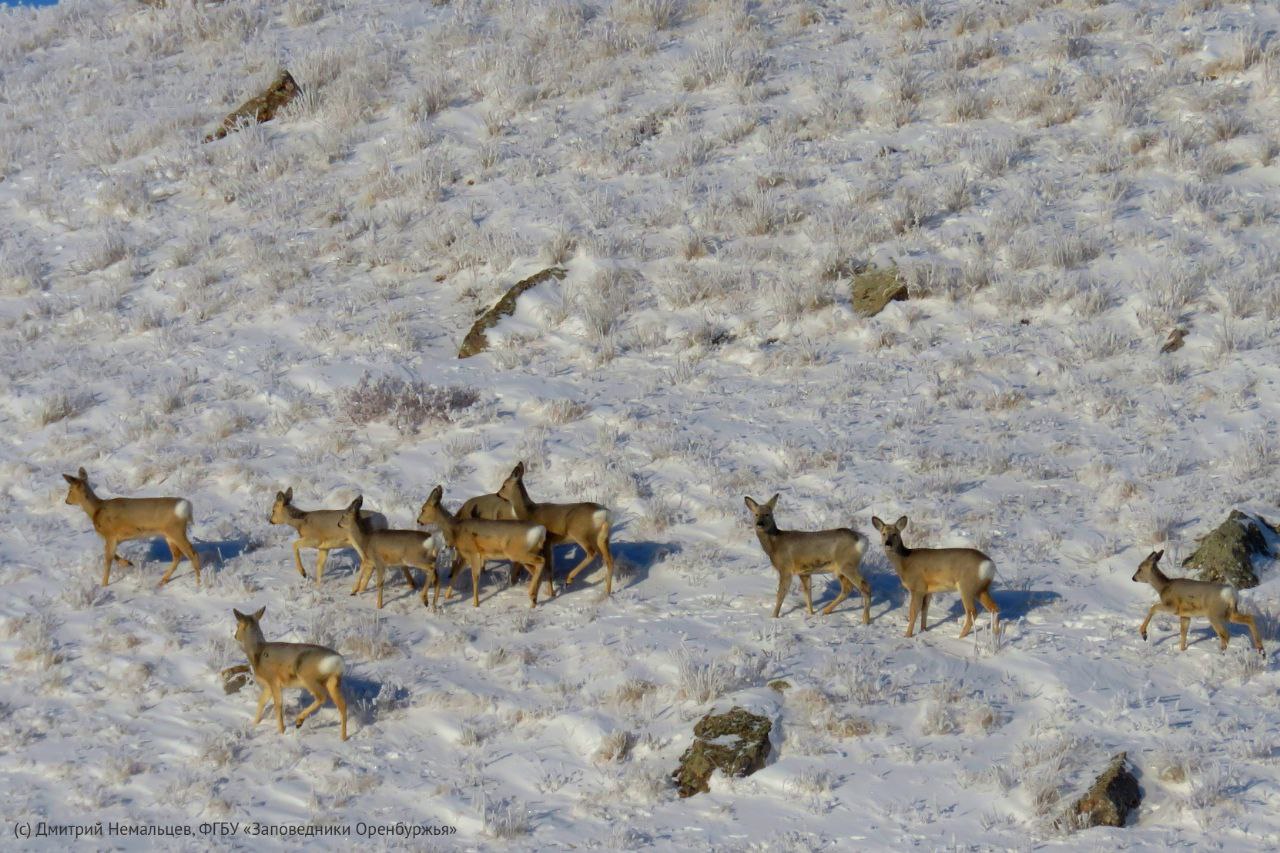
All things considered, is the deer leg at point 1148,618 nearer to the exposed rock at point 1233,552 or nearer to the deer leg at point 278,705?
the exposed rock at point 1233,552

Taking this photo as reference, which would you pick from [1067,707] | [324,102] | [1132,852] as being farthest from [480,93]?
[1132,852]

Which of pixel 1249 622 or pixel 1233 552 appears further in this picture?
pixel 1233 552

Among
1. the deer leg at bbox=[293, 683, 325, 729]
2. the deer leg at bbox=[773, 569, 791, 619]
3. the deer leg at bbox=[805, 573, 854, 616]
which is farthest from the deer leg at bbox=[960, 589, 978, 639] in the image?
the deer leg at bbox=[293, 683, 325, 729]

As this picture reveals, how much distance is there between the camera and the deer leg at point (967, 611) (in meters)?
10.8

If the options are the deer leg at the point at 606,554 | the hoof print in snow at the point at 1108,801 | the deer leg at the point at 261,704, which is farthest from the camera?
the deer leg at the point at 606,554

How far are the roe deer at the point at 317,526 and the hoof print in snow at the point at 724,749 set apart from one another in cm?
419

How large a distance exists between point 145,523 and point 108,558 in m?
0.49

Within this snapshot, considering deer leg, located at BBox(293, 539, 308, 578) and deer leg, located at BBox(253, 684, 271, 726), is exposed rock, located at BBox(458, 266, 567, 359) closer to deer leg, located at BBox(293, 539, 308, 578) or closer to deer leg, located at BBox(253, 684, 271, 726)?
deer leg, located at BBox(293, 539, 308, 578)

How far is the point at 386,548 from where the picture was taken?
11789 mm

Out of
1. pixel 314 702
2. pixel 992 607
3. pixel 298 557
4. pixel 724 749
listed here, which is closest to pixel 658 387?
pixel 298 557

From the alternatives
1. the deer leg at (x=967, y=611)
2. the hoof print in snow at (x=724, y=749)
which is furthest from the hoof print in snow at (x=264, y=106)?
the hoof print in snow at (x=724, y=749)

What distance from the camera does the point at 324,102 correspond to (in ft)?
77.9

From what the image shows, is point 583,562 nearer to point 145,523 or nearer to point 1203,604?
point 145,523

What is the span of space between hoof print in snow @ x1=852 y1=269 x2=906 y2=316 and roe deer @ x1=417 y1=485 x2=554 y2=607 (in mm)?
6538
